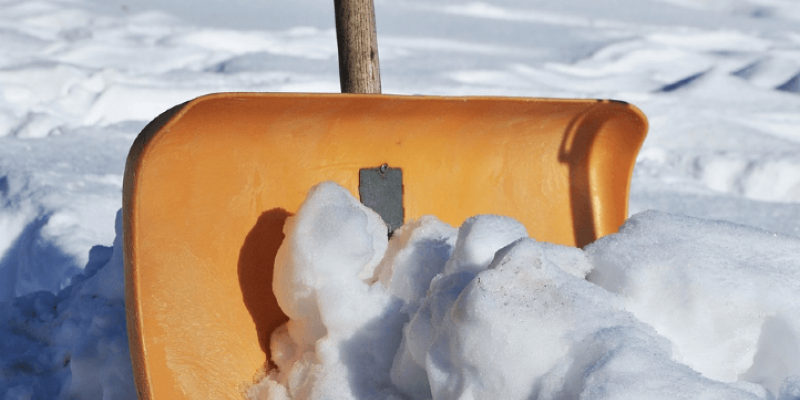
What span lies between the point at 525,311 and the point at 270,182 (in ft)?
2.03

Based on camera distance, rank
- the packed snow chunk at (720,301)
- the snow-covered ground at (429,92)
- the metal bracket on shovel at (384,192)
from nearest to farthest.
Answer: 1. the packed snow chunk at (720,301)
2. the snow-covered ground at (429,92)
3. the metal bracket on shovel at (384,192)

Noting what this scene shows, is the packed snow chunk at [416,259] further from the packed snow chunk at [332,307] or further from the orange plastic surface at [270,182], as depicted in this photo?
the orange plastic surface at [270,182]

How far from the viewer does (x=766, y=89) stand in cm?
467

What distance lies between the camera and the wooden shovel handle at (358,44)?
5.78 ft

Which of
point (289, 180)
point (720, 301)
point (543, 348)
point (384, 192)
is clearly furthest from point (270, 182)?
point (720, 301)

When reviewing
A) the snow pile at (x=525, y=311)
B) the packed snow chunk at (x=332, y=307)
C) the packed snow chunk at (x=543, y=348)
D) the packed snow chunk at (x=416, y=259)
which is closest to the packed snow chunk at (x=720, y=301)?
the snow pile at (x=525, y=311)

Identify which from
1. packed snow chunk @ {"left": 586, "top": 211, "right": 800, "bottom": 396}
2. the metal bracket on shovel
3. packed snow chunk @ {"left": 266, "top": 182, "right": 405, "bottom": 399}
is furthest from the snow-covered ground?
the metal bracket on shovel

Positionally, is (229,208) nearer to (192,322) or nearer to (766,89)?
(192,322)

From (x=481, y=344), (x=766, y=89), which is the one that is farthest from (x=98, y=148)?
(x=766, y=89)

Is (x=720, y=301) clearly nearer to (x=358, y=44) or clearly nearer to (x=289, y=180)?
(x=289, y=180)

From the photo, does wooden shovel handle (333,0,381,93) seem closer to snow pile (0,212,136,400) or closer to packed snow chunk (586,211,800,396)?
snow pile (0,212,136,400)

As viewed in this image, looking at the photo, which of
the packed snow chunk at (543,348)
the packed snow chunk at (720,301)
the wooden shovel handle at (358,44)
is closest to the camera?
the packed snow chunk at (543,348)

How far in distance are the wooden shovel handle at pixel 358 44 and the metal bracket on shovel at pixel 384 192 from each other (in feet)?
1.17

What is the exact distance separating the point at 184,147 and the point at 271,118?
0.60 feet
